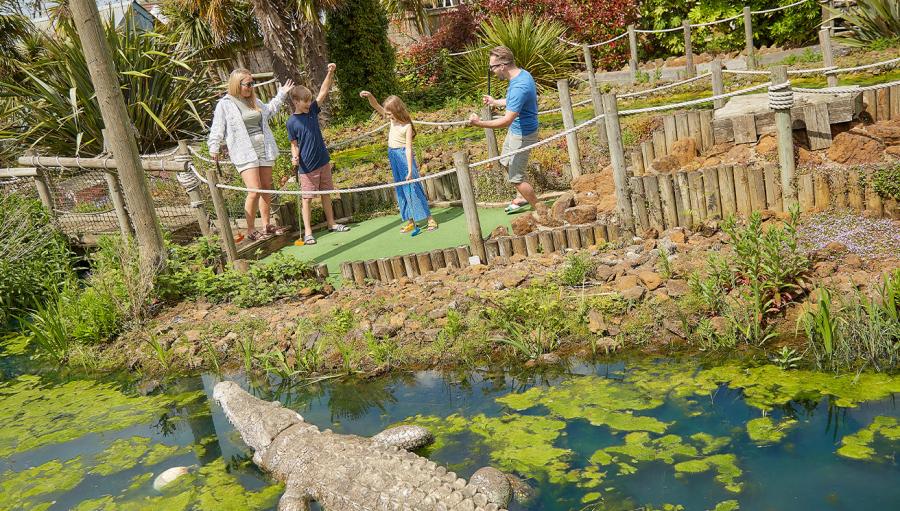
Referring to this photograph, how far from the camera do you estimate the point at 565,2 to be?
17391 mm

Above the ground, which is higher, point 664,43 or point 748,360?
point 664,43

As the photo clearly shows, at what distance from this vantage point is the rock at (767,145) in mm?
7363

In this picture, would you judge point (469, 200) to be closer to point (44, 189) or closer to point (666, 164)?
point (666, 164)

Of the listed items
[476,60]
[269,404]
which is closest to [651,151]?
[269,404]

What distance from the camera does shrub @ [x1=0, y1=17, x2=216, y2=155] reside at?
12023mm

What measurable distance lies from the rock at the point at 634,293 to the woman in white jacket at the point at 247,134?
406cm

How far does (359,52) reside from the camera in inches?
670

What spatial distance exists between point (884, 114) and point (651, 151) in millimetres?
2071

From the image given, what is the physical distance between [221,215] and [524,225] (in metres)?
2.72

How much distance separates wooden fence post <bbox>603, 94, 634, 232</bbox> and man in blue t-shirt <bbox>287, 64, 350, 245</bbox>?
9.19 ft

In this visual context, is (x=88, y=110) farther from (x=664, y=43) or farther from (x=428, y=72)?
(x=664, y=43)

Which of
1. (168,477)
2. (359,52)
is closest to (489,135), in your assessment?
(168,477)

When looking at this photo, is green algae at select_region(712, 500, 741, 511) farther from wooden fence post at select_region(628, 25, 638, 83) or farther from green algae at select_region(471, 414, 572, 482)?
wooden fence post at select_region(628, 25, 638, 83)

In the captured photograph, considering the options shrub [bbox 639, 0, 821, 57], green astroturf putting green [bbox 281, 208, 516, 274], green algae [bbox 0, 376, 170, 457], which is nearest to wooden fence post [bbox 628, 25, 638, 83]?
shrub [bbox 639, 0, 821, 57]
